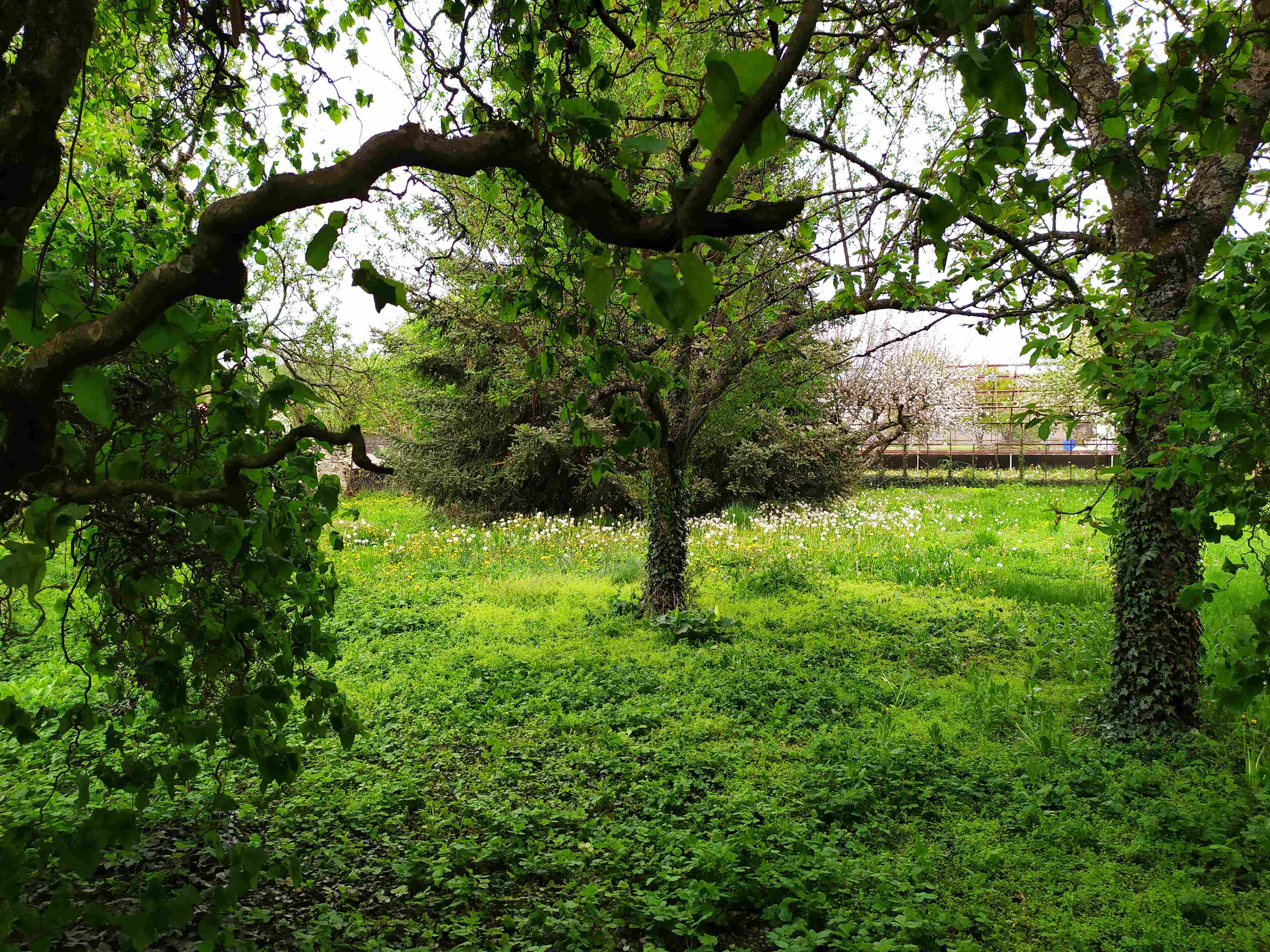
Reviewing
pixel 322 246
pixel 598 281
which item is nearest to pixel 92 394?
pixel 322 246

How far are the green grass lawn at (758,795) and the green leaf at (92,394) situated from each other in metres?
1.47

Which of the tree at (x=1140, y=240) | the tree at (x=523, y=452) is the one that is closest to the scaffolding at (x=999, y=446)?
the tree at (x=523, y=452)

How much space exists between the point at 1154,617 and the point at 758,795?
2938mm

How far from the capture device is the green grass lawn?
3.19 metres

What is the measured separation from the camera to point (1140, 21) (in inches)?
206

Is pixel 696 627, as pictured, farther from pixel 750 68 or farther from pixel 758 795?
pixel 750 68

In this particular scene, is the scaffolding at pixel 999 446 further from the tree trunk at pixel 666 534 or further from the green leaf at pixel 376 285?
the green leaf at pixel 376 285

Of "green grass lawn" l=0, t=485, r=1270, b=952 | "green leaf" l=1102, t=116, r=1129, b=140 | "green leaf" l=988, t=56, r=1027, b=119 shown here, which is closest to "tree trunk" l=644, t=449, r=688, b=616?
"green grass lawn" l=0, t=485, r=1270, b=952

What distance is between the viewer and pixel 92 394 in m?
1.47

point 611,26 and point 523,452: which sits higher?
point 611,26

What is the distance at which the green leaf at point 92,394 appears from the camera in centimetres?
144

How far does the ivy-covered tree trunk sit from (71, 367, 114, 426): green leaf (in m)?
5.27

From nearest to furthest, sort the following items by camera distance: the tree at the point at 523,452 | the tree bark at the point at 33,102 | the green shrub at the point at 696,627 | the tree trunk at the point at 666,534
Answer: the tree bark at the point at 33,102 → the green shrub at the point at 696,627 → the tree trunk at the point at 666,534 → the tree at the point at 523,452

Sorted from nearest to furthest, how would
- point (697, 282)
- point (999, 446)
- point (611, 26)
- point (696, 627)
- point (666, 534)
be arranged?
point (697, 282), point (611, 26), point (696, 627), point (666, 534), point (999, 446)
